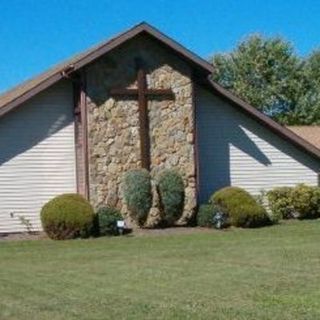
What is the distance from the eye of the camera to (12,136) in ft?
84.8

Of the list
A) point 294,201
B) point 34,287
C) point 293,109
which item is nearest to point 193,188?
point 294,201

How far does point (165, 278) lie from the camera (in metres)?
13.5

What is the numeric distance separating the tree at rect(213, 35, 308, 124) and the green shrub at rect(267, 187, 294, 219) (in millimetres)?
28290

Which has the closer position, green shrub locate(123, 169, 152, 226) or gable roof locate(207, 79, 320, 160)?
green shrub locate(123, 169, 152, 226)

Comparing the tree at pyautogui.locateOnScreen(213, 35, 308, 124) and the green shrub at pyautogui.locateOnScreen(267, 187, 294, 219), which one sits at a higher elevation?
the tree at pyautogui.locateOnScreen(213, 35, 308, 124)

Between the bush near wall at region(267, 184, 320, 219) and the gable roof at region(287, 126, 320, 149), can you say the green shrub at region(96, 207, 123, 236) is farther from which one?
the gable roof at region(287, 126, 320, 149)

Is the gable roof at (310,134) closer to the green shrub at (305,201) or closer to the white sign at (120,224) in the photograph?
the green shrub at (305,201)

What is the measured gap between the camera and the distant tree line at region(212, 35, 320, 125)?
57312 millimetres

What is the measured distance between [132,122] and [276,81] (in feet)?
108

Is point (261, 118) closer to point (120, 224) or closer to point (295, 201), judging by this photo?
point (295, 201)

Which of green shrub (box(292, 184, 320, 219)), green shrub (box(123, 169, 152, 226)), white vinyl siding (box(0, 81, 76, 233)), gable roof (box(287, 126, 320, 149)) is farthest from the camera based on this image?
gable roof (box(287, 126, 320, 149))

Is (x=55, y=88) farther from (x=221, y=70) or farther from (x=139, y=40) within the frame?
(x=221, y=70)

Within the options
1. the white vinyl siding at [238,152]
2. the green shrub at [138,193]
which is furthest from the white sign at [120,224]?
the white vinyl siding at [238,152]

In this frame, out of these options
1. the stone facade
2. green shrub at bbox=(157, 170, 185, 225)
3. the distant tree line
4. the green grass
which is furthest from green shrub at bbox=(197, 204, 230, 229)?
the distant tree line
